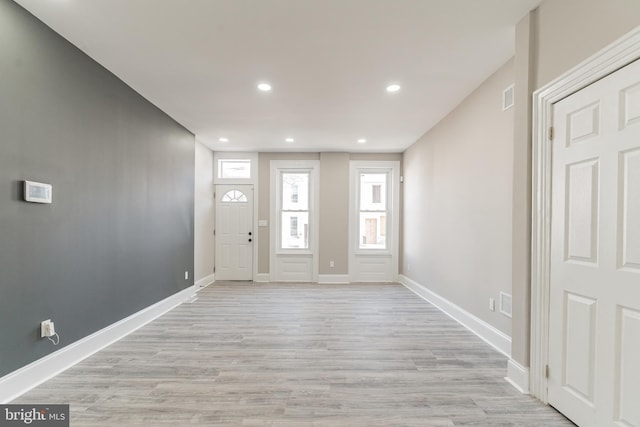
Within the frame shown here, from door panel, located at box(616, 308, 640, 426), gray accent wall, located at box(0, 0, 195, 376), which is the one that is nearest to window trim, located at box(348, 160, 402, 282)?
gray accent wall, located at box(0, 0, 195, 376)

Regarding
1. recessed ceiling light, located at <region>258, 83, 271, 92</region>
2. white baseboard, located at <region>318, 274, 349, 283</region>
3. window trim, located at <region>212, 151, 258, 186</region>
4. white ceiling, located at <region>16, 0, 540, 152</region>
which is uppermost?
white ceiling, located at <region>16, 0, 540, 152</region>

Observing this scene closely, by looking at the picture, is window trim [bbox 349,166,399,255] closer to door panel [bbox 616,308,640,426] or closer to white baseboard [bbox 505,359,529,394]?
white baseboard [bbox 505,359,529,394]

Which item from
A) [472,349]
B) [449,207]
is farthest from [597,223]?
[449,207]

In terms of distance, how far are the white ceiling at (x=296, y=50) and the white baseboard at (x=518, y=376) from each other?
253 cm

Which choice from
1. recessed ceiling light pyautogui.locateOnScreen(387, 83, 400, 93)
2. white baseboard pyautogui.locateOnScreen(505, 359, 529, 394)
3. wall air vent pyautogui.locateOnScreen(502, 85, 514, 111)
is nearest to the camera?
white baseboard pyautogui.locateOnScreen(505, 359, 529, 394)

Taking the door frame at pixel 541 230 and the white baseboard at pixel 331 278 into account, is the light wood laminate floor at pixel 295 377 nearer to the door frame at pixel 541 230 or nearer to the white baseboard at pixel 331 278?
the door frame at pixel 541 230

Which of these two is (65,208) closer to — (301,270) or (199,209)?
(199,209)

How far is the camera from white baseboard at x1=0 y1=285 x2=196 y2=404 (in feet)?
6.62

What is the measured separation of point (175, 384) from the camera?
225cm

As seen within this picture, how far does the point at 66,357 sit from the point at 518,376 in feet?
11.6

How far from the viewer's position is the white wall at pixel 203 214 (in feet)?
17.6

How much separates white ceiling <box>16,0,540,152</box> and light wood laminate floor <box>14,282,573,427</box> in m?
2.67

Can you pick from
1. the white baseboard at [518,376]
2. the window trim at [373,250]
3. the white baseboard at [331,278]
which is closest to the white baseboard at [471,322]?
the white baseboard at [518,376]

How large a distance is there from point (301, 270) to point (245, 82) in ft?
13.4
